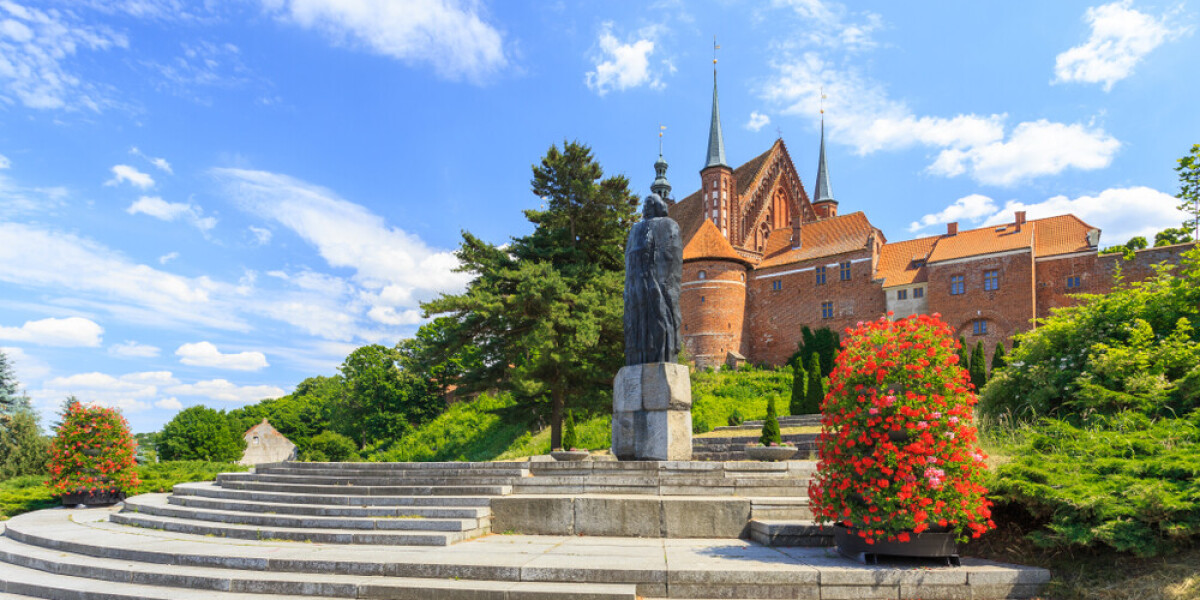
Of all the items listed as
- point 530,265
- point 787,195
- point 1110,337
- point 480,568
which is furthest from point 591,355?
point 787,195

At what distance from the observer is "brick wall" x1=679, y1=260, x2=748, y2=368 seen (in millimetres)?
45688

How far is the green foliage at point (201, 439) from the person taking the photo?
44156 mm

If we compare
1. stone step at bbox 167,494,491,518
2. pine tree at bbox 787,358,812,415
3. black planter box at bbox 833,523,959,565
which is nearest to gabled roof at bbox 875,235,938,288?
pine tree at bbox 787,358,812,415

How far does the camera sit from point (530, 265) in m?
22.6

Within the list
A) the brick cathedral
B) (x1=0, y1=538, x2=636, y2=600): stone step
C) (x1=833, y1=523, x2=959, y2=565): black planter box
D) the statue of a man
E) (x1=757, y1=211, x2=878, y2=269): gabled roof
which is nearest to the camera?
(x1=0, y1=538, x2=636, y2=600): stone step

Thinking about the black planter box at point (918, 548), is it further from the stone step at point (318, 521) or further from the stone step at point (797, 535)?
the stone step at point (318, 521)

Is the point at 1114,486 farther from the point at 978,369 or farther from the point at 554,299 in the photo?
the point at 978,369

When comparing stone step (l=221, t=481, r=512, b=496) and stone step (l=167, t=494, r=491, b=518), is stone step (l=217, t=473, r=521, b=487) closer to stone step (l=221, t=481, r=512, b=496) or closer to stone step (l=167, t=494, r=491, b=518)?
stone step (l=221, t=481, r=512, b=496)

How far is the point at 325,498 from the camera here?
9.67 meters

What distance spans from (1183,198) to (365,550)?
2305 cm

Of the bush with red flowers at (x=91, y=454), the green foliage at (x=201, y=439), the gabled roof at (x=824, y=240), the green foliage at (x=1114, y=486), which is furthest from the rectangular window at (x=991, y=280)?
the green foliage at (x=201, y=439)

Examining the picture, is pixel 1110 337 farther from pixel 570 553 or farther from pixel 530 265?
pixel 530 265

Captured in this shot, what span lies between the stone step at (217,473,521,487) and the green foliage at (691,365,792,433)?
21.4 m

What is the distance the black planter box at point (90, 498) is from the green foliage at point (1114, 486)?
14.5 metres
